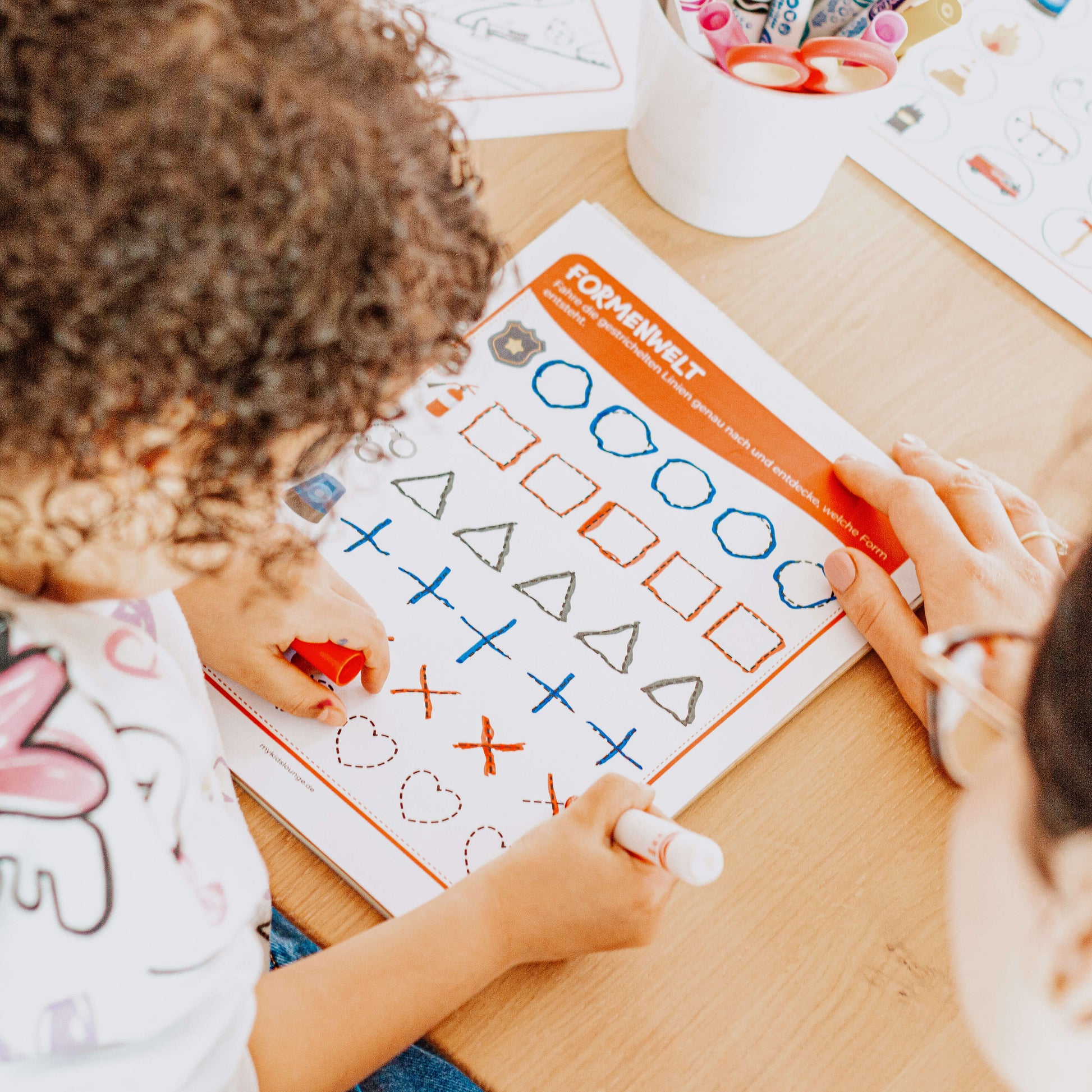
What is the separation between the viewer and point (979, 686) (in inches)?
17.3

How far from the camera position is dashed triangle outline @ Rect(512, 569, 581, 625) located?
553 millimetres

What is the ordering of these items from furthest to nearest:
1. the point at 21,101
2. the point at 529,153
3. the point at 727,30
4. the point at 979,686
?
1. the point at 529,153
2. the point at 727,30
3. the point at 979,686
4. the point at 21,101


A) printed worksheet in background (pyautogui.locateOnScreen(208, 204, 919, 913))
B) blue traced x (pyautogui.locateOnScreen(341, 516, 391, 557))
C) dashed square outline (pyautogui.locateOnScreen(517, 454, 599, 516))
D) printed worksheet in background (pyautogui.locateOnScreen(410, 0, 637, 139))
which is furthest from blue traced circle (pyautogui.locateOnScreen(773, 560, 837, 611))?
printed worksheet in background (pyautogui.locateOnScreen(410, 0, 637, 139))

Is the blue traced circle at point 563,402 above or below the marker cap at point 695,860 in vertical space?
above

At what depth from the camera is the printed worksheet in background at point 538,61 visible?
70 centimetres

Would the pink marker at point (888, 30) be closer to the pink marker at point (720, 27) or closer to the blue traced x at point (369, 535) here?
the pink marker at point (720, 27)

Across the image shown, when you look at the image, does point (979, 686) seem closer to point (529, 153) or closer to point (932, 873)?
point (932, 873)

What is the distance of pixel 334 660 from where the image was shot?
523 mm

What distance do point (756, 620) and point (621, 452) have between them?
4.9 inches

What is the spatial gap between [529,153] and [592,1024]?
20.5 inches

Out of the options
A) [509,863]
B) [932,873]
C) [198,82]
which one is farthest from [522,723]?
[198,82]

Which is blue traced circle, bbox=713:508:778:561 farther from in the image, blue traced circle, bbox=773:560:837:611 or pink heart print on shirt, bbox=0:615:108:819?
pink heart print on shirt, bbox=0:615:108:819

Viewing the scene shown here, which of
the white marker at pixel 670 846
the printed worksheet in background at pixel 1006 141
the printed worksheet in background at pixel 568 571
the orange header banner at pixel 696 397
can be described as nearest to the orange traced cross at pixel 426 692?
the printed worksheet in background at pixel 568 571

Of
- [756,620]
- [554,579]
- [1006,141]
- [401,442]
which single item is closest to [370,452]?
[401,442]
